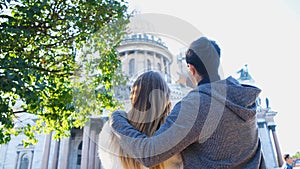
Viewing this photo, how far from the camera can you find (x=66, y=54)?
21.6ft

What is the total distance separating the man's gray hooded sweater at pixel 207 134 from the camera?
1282 millimetres

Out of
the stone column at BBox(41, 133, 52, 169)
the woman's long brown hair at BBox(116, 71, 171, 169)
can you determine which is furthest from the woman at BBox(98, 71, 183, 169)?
the stone column at BBox(41, 133, 52, 169)

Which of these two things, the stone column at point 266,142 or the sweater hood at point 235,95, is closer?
the sweater hood at point 235,95

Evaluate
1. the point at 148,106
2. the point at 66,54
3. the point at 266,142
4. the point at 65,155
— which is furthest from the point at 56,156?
the point at 148,106

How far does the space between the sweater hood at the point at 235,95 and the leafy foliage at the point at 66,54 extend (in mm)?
4491

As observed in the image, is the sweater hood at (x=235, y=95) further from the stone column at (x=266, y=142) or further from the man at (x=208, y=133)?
the stone column at (x=266, y=142)

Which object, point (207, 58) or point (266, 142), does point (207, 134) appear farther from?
point (266, 142)

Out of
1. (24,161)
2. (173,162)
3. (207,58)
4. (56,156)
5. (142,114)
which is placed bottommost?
(173,162)

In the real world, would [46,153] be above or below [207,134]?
above

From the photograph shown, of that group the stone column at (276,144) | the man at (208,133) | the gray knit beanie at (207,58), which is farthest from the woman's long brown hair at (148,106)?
the stone column at (276,144)

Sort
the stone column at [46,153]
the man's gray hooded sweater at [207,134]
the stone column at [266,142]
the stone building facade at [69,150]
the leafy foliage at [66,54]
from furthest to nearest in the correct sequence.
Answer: the stone column at [46,153] < the stone column at [266,142] < the stone building facade at [69,150] < the leafy foliage at [66,54] < the man's gray hooded sweater at [207,134]

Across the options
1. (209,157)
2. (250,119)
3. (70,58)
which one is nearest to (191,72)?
(250,119)

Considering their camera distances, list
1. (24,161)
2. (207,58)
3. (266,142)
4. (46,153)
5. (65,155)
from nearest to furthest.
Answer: (207,58), (65,155), (46,153), (266,142), (24,161)

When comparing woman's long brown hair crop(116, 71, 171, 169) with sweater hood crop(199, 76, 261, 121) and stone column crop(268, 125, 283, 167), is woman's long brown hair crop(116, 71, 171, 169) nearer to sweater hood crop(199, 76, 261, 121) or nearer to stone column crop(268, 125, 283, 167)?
sweater hood crop(199, 76, 261, 121)
